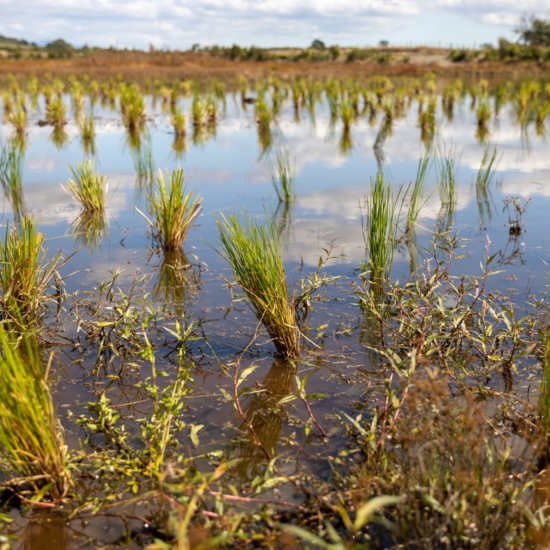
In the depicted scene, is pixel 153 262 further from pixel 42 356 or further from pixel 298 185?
pixel 298 185

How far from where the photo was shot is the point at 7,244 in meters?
3.02

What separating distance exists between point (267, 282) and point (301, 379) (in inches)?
18.1

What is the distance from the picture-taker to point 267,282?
2.70 meters

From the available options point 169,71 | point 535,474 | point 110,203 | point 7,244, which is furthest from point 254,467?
point 169,71

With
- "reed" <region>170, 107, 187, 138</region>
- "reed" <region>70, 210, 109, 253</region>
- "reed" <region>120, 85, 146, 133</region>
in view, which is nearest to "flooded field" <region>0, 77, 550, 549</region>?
"reed" <region>70, 210, 109, 253</region>

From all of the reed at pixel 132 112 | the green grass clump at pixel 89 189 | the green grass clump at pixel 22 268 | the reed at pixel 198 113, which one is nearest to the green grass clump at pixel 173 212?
the green grass clump at pixel 89 189

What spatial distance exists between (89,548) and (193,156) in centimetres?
708

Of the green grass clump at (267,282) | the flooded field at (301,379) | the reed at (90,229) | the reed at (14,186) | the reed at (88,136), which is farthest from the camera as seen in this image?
the reed at (88,136)

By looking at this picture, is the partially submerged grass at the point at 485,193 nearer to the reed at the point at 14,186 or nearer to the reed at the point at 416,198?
the reed at the point at 416,198

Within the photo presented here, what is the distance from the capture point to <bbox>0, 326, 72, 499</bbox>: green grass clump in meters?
1.70

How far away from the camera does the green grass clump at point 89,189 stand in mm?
5203

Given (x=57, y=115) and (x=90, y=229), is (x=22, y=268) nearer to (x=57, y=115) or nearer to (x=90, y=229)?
(x=90, y=229)

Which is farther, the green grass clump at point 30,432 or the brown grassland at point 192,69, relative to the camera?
the brown grassland at point 192,69

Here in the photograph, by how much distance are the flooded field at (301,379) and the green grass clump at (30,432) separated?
0.14 feet
